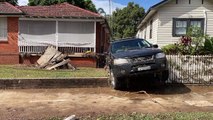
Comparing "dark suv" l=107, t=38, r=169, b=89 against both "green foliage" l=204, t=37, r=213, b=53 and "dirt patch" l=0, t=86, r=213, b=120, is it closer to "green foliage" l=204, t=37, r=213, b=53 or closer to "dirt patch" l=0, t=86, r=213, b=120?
"dirt patch" l=0, t=86, r=213, b=120

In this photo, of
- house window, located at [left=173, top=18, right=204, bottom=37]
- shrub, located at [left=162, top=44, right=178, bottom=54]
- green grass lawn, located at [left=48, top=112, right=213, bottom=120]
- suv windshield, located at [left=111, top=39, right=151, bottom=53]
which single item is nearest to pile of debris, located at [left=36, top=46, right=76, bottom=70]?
shrub, located at [left=162, top=44, right=178, bottom=54]

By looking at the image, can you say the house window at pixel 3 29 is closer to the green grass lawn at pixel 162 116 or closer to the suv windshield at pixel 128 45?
the suv windshield at pixel 128 45

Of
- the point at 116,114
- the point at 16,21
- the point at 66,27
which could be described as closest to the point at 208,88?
the point at 116,114

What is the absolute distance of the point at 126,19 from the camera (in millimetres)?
66688

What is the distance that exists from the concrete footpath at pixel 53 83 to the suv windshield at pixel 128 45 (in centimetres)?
127

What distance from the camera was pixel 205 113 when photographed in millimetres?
8586

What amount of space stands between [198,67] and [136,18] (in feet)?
175

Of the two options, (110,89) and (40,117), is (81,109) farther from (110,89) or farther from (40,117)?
(110,89)

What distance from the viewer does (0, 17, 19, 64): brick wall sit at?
22766 mm

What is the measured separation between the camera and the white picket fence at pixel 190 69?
44.7 ft

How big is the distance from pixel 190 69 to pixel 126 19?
5352cm

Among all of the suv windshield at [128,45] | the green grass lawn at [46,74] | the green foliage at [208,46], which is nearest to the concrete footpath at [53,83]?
the suv windshield at [128,45]

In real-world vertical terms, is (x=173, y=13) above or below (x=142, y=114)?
above

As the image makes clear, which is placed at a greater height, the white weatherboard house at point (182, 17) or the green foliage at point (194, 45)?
the white weatherboard house at point (182, 17)
